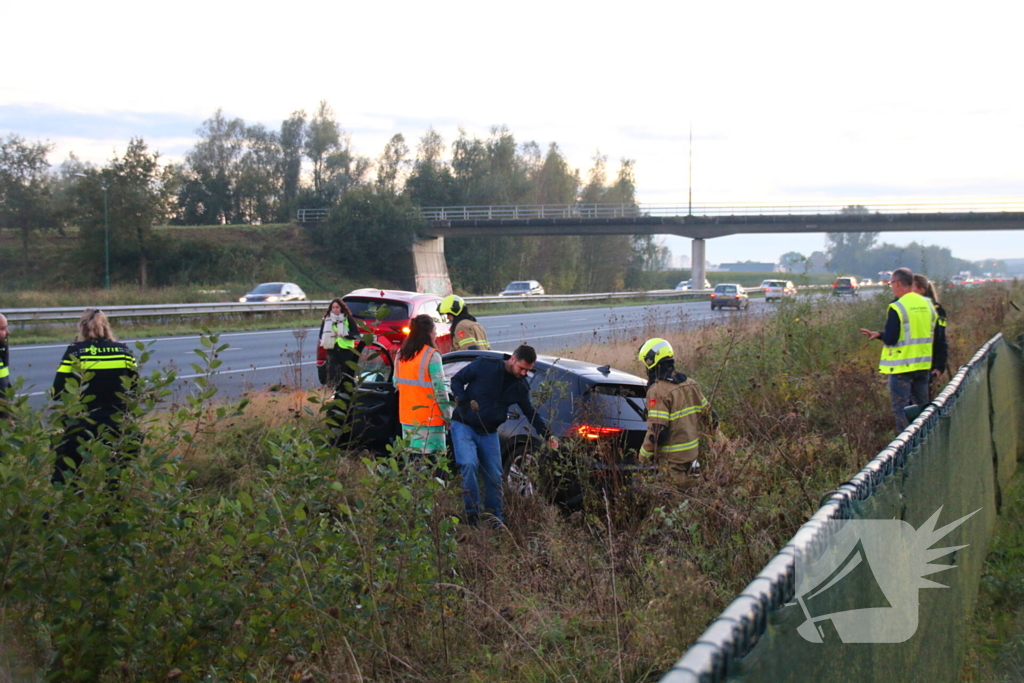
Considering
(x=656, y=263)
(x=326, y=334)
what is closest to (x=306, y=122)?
(x=656, y=263)

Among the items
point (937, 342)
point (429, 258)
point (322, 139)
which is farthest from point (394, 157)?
point (937, 342)

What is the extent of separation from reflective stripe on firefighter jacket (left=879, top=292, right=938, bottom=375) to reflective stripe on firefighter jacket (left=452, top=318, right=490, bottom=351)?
4.17 metres

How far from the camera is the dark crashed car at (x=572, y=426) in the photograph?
6.32 metres

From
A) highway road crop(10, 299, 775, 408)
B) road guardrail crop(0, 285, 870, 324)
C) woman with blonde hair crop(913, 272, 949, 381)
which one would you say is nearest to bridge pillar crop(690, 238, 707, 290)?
road guardrail crop(0, 285, 870, 324)

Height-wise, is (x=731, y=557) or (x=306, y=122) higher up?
(x=306, y=122)

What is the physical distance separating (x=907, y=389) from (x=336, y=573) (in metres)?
6.97

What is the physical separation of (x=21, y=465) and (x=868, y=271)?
3579 inches

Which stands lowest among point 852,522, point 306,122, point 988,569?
point 988,569

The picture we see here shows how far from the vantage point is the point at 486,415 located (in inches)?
260

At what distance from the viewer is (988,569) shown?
17.7 feet

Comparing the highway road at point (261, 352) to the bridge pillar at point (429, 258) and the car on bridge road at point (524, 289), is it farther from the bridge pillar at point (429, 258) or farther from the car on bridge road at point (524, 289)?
the bridge pillar at point (429, 258)

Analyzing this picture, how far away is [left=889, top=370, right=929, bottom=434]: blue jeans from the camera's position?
862 centimetres

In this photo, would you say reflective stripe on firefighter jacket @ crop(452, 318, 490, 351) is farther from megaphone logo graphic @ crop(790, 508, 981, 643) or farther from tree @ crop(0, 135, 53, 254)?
tree @ crop(0, 135, 53, 254)

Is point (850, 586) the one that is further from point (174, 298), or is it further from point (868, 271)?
point (868, 271)
